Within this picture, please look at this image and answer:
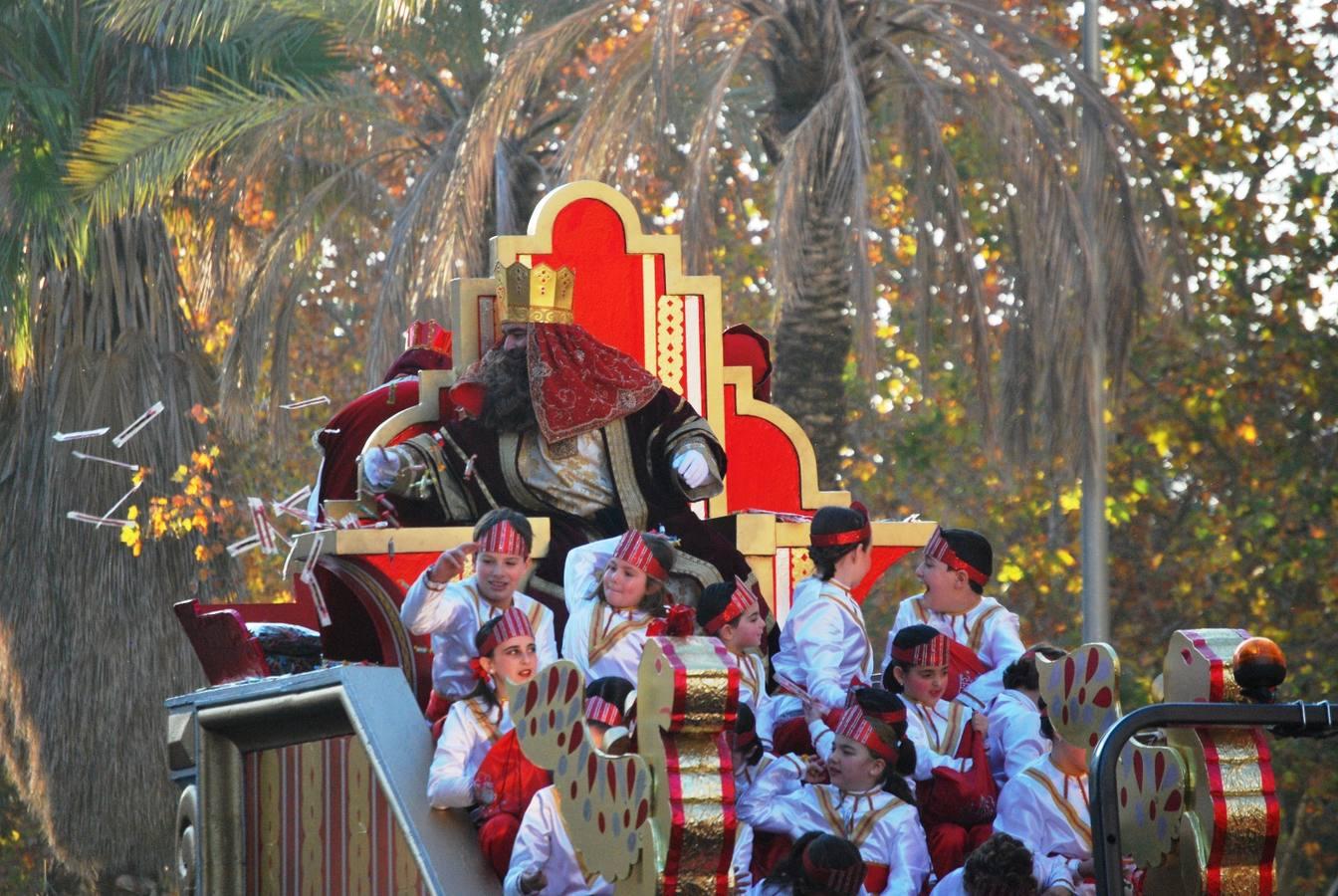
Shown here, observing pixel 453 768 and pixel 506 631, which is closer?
pixel 453 768

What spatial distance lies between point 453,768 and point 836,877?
1232 mm

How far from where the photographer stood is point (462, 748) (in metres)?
→ 7.24

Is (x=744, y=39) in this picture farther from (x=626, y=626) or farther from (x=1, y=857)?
(x=1, y=857)

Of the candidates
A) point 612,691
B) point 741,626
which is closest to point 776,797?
point 612,691

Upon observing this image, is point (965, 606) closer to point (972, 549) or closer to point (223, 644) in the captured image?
point (972, 549)

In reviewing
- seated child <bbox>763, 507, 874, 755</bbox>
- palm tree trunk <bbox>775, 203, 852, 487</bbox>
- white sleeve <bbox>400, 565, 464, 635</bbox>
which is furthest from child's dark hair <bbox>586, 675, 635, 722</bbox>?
palm tree trunk <bbox>775, 203, 852, 487</bbox>

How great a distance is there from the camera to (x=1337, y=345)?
2309cm

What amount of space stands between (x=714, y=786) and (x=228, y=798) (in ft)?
9.94

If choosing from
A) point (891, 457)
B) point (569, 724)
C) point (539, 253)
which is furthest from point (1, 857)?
point (569, 724)

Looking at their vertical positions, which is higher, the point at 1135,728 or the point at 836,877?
the point at 1135,728

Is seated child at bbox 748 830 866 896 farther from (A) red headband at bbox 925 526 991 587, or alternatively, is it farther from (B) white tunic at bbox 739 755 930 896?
(A) red headband at bbox 925 526 991 587

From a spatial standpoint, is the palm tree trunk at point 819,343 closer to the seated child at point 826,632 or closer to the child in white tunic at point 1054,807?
the seated child at point 826,632

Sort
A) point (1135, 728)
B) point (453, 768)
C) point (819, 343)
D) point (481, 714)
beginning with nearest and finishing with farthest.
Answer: point (1135, 728) < point (453, 768) < point (481, 714) < point (819, 343)

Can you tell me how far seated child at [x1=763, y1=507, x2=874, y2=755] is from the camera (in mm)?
8195
